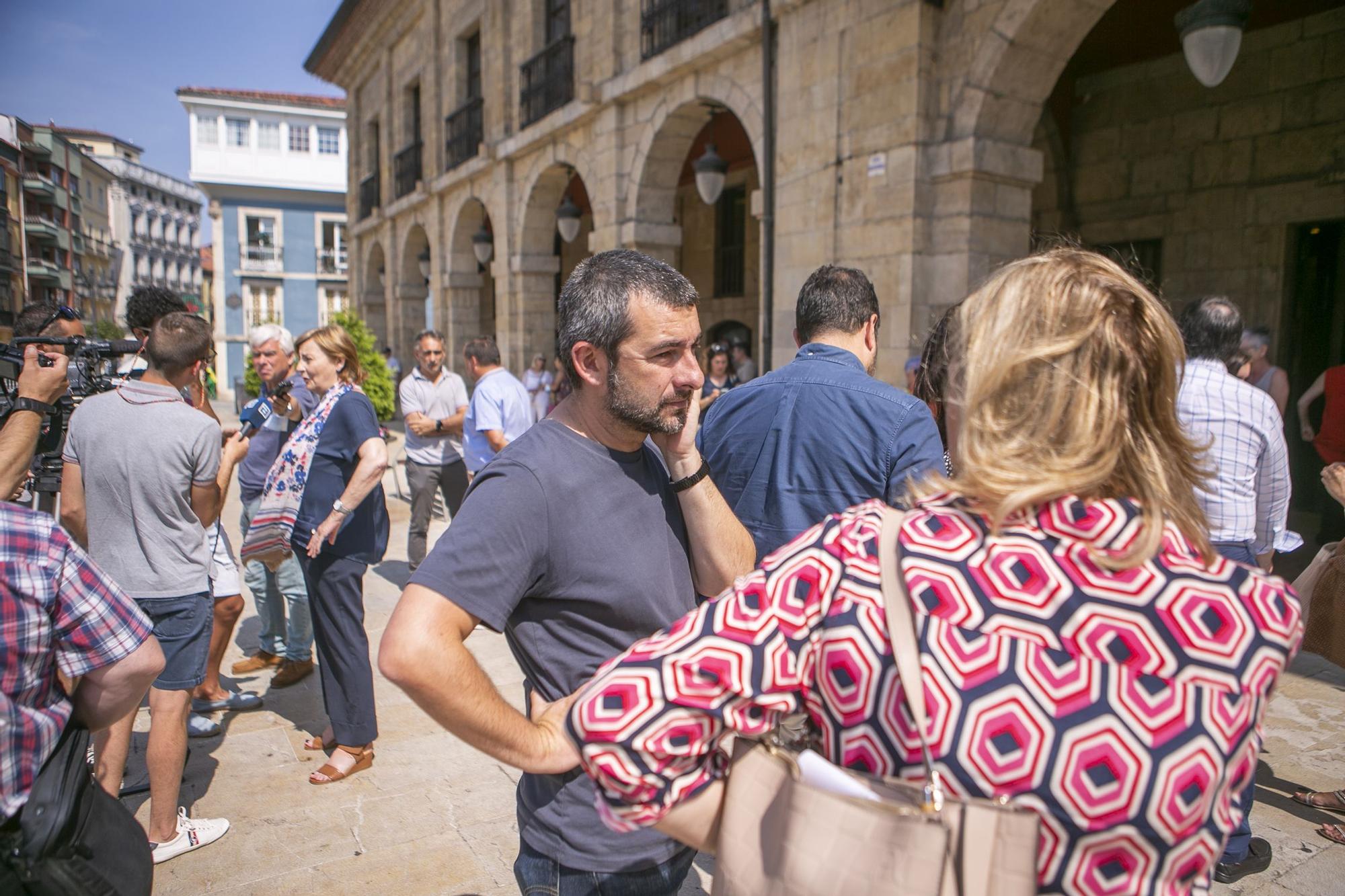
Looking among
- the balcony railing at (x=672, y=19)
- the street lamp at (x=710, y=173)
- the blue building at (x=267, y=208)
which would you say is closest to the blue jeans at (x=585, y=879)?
the street lamp at (x=710, y=173)

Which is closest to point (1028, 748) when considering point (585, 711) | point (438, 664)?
point (585, 711)

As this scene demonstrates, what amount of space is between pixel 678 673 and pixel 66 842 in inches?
53.6

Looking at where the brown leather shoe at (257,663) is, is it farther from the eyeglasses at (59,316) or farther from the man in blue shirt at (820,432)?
the man in blue shirt at (820,432)

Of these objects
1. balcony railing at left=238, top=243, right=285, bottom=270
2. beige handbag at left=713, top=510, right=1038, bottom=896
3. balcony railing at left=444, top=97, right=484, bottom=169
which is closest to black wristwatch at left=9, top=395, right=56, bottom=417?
beige handbag at left=713, top=510, right=1038, bottom=896

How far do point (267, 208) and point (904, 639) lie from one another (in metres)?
45.5

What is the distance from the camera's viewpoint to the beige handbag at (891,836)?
85cm

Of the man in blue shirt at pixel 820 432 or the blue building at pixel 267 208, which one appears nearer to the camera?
the man in blue shirt at pixel 820 432

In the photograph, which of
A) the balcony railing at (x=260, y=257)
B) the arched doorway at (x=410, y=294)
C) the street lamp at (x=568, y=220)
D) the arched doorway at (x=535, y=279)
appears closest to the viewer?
the street lamp at (x=568, y=220)

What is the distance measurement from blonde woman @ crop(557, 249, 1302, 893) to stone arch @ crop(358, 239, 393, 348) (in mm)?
Result: 23258

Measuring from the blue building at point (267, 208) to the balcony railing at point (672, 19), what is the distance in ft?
106

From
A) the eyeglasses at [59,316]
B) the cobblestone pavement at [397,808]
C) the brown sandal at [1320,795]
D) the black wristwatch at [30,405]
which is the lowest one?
the cobblestone pavement at [397,808]

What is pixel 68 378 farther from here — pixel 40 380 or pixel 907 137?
pixel 907 137

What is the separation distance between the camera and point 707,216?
15195 millimetres

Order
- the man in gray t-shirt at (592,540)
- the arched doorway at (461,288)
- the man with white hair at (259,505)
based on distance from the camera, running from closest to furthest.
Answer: the man in gray t-shirt at (592,540) → the man with white hair at (259,505) → the arched doorway at (461,288)
